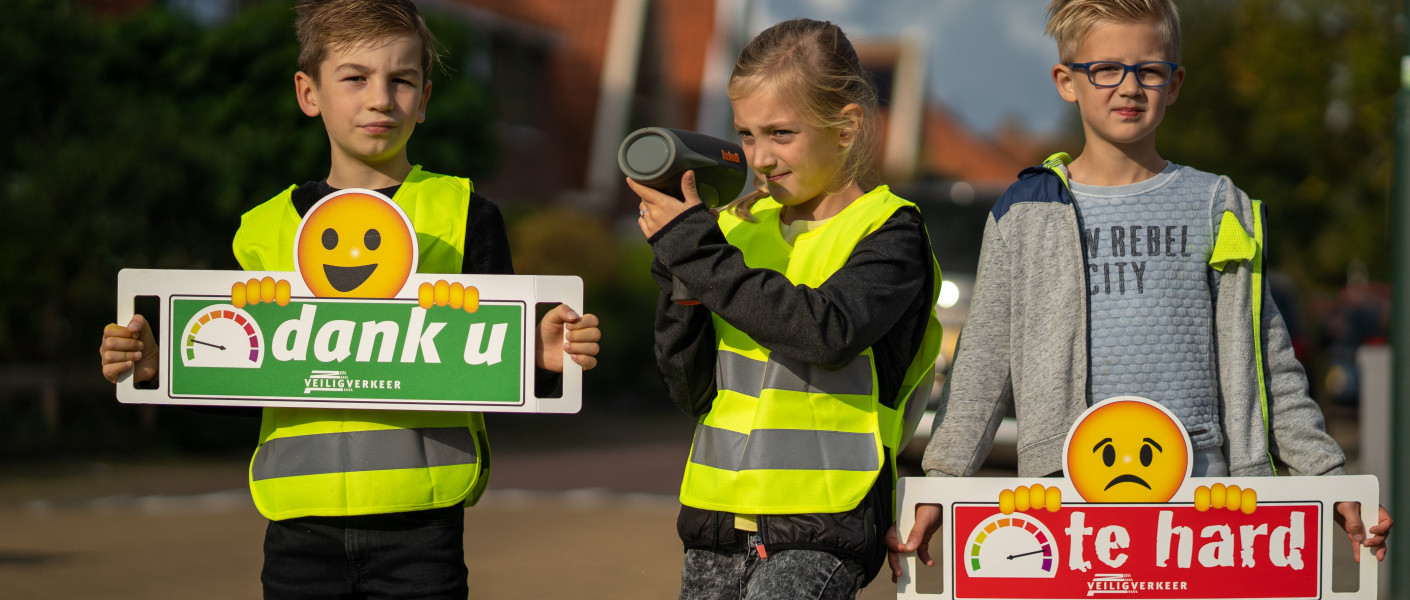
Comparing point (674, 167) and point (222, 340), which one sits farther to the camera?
point (222, 340)

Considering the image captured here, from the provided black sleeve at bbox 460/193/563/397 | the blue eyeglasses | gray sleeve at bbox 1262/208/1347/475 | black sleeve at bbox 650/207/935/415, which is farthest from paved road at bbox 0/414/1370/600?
the blue eyeglasses

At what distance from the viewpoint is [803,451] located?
2711mm

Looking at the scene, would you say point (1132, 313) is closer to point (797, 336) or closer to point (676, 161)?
point (797, 336)

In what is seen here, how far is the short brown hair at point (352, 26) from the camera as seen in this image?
305 centimetres

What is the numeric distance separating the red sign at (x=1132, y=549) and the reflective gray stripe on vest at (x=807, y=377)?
334mm

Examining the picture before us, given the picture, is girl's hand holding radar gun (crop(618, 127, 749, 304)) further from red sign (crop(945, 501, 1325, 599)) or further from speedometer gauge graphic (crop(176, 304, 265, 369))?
speedometer gauge graphic (crop(176, 304, 265, 369))

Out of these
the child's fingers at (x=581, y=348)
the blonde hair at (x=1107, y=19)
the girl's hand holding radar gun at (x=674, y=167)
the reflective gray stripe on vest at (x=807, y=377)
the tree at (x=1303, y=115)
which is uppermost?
the tree at (x=1303, y=115)

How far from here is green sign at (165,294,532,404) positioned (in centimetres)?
298

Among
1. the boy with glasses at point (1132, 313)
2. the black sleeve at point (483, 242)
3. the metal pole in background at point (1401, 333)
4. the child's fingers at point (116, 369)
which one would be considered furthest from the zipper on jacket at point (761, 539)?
the metal pole in background at point (1401, 333)

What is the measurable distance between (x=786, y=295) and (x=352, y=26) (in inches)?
45.3

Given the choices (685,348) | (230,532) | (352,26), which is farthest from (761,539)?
(230,532)

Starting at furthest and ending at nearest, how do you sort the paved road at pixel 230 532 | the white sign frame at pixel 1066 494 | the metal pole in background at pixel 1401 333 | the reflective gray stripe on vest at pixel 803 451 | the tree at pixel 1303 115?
the tree at pixel 1303 115, the paved road at pixel 230 532, the metal pole in background at pixel 1401 333, the white sign frame at pixel 1066 494, the reflective gray stripe on vest at pixel 803 451

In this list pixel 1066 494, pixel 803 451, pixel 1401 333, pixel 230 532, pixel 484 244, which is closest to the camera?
pixel 803 451

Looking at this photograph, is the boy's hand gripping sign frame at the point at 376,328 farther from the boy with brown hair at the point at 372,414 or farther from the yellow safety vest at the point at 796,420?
the yellow safety vest at the point at 796,420
